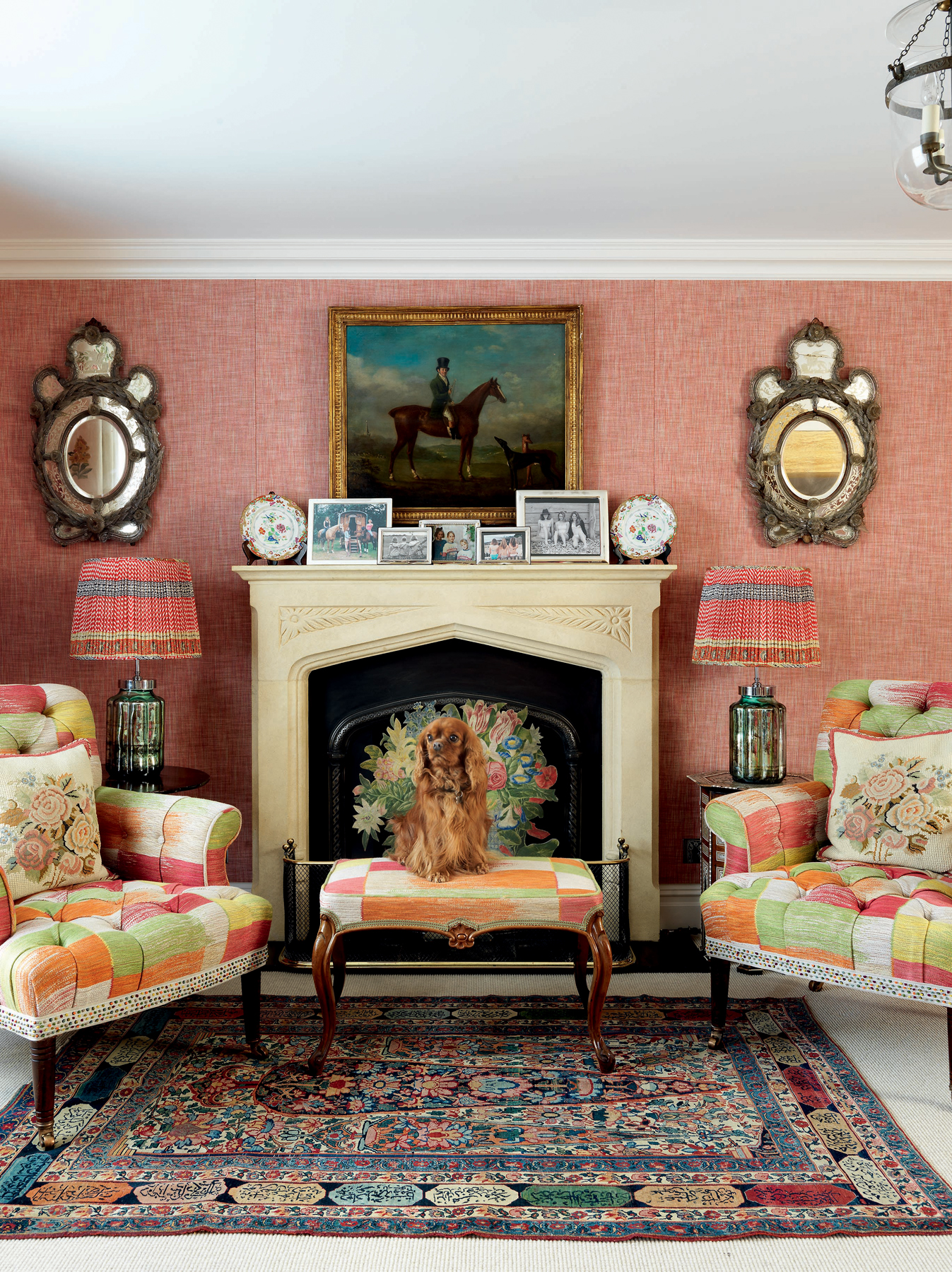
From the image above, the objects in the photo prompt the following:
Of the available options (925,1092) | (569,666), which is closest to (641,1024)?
(925,1092)

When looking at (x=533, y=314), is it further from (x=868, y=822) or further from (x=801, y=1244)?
(x=801, y=1244)

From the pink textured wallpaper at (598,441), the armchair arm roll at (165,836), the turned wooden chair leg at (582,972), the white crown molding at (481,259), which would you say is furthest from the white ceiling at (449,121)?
the turned wooden chair leg at (582,972)

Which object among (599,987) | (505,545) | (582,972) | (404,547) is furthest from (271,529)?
(599,987)

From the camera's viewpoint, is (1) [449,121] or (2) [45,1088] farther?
(1) [449,121]

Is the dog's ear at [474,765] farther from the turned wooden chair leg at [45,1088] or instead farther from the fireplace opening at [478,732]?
the turned wooden chair leg at [45,1088]

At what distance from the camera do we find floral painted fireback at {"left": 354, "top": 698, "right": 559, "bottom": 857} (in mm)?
3725

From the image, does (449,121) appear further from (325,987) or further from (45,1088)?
(45,1088)

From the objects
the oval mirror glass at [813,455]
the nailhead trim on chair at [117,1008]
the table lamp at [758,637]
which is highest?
the oval mirror glass at [813,455]

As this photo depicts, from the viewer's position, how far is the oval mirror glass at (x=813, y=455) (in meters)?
3.78

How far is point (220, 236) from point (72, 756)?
6.88 ft

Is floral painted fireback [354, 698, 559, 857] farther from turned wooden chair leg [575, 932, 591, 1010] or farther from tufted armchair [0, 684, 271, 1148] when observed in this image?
tufted armchair [0, 684, 271, 1148]

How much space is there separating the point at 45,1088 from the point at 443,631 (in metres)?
1.99

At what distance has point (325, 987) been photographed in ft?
8.32

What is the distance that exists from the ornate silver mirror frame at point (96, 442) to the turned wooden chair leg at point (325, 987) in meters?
1.97
